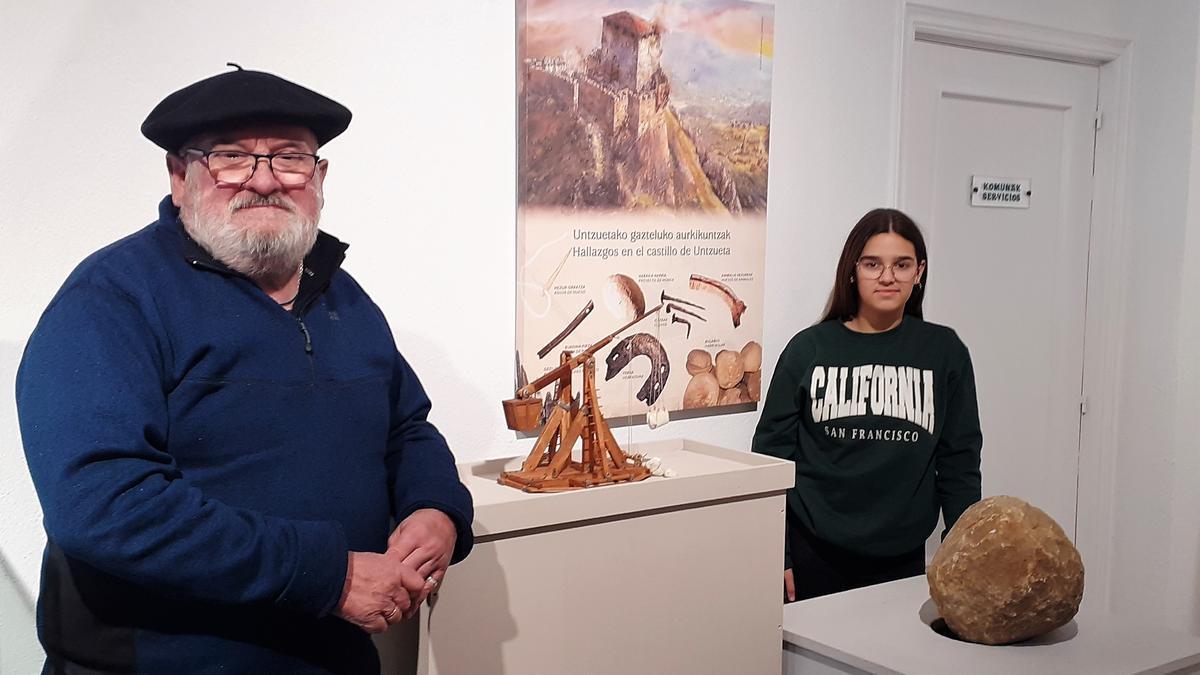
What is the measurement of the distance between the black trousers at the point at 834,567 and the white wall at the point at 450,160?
33cm

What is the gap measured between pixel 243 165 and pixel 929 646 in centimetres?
145

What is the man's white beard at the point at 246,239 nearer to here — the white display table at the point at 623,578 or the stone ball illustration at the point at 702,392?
the white display table at the point at 623,578

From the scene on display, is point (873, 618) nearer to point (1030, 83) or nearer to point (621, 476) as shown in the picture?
point (621, 476)

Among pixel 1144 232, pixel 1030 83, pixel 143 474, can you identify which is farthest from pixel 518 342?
pixel 1144 232

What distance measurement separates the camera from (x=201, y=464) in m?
1.46

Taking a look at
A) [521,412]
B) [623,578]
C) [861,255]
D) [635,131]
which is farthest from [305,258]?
[861,255]

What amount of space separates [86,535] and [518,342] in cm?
120

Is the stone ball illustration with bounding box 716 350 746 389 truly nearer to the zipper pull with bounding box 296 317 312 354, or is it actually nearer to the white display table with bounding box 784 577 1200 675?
the white display table with bounding box 784 577 1200 675

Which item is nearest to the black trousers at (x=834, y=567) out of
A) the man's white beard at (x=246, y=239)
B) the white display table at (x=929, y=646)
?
the white display table at (x=929, y=646)

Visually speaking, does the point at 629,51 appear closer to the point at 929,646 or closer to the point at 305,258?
the point at 305,258

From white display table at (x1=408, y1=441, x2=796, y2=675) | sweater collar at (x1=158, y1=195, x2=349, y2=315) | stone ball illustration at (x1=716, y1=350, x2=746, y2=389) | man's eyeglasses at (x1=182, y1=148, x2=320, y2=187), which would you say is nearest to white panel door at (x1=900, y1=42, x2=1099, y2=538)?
stone ball illustration at (x1=716, y1=350, x2=746, y2=389)

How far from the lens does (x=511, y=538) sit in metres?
1.92

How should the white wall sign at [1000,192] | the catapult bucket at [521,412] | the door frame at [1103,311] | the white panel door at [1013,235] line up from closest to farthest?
1. the catapult bucket at [521,412]
2. the white panel door at [1013,235]
3. the white wall sign at [1000,192]
4. the door frame at [1103,311]

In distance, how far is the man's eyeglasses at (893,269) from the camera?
2611mm
